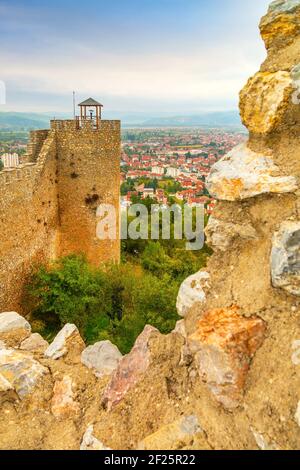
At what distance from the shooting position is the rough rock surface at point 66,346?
496 cm

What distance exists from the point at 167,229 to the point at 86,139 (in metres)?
10.7

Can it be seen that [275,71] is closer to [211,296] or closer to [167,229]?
[211,296]

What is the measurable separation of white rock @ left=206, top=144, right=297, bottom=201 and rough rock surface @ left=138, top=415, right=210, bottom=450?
213 cm

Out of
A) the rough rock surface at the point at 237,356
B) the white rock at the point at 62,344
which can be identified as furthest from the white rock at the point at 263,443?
the white rock at the point at 62,344

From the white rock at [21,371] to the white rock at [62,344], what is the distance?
278 millimetres

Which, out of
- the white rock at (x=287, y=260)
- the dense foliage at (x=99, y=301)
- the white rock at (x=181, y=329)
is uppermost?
the white rock at (x=287, y=260)

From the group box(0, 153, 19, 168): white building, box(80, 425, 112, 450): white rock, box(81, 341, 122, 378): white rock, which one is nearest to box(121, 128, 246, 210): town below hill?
box(0, 153, 19, 168): white building

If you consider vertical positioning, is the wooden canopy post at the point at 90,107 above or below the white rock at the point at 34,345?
above

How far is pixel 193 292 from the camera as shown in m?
4.10

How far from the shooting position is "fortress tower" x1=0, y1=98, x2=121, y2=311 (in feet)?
34.4

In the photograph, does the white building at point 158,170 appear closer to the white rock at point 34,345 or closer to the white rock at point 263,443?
the white rock at point 34,345

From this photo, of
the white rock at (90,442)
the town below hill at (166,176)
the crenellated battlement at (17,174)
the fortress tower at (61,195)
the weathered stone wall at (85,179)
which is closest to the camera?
the white rock at (90,442)
